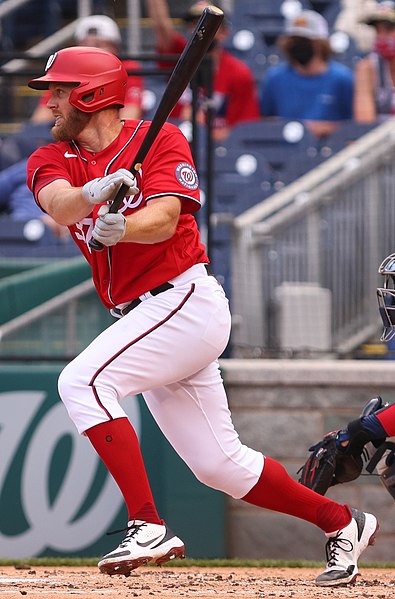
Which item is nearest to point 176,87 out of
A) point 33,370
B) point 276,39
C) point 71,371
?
point 71,371

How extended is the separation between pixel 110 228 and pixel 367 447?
64.0 inches

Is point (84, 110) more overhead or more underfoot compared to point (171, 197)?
more overhead

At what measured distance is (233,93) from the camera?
892cm

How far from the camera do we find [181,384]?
4254 millimetres

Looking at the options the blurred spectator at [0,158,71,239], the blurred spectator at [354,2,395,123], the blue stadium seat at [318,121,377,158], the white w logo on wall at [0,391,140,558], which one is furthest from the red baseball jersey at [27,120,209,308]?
the blurred spectator at [354,2,395,123]

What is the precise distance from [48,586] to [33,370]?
1.69 m

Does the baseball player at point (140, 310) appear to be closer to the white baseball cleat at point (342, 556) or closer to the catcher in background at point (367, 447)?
the white baseball cleat at point (342, 556)

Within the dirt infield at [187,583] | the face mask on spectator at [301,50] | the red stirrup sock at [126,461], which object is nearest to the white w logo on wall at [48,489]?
the dirt infield at [187,583]

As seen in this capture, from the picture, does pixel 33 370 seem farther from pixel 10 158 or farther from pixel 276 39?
pixel 276 39

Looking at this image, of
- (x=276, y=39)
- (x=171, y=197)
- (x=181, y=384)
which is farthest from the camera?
(x=276, y=39)

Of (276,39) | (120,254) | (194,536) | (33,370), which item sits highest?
(276,39)

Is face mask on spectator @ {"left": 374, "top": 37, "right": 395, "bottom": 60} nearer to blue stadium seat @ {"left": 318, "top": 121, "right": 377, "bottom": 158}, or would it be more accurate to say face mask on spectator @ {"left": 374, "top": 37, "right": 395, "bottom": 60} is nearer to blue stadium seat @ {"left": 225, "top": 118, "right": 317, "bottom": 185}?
blue stadium seat @ {"left": 318, "top": 121, "right": 377, "bottom": 158}

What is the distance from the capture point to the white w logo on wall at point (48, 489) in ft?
19.7

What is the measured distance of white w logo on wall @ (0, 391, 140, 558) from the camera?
600 cm
